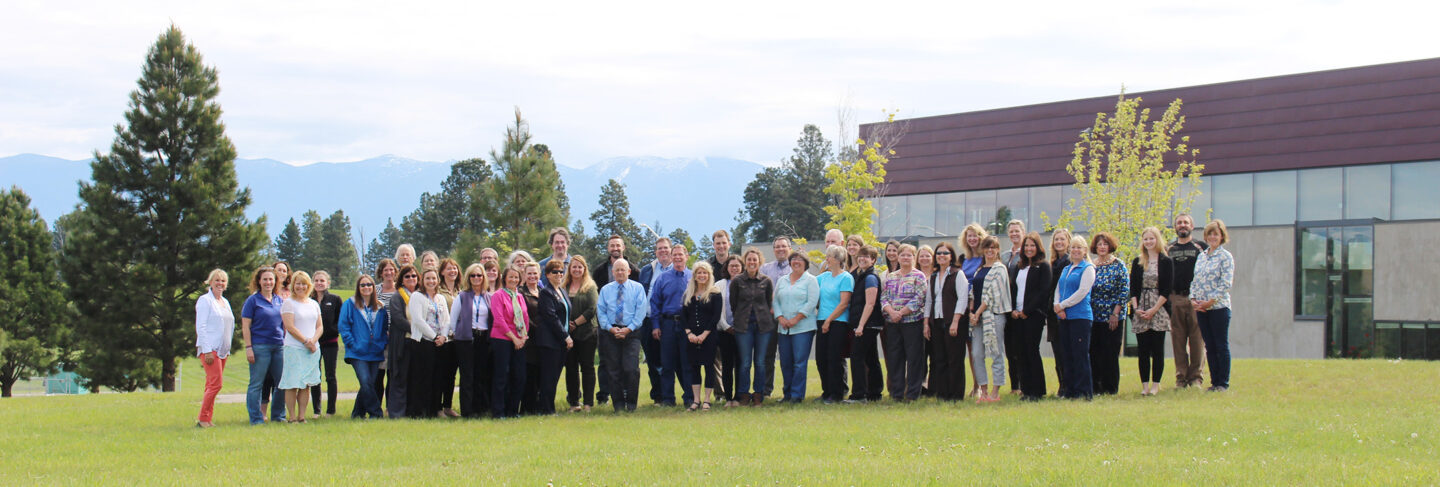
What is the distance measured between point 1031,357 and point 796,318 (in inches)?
96.4

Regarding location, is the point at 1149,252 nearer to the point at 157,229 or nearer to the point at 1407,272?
the point at 1407,272

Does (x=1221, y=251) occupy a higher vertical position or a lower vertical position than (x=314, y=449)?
higher

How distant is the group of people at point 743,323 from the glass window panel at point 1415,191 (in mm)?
23579

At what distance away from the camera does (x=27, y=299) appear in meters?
34.0

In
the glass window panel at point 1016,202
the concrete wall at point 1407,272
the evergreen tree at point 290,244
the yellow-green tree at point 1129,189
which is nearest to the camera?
the yellow-green tree at point 1129,189

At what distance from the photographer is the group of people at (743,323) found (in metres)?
11.4

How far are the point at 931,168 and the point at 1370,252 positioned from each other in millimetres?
14056

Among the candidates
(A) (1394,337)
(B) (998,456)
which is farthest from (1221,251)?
(A) (1394,337)

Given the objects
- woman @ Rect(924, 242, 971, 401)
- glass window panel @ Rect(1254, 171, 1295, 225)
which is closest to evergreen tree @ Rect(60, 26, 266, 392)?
woman @ Rect(924, 242, 971, 401)

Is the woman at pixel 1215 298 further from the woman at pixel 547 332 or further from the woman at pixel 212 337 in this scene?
the woman at pixel 212 337

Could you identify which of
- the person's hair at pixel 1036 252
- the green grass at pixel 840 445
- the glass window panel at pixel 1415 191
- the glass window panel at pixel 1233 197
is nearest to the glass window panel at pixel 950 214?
the glass window panel at pixel 1233 197

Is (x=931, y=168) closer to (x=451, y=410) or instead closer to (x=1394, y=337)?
(x=1394, y=337)

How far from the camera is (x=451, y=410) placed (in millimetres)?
11914

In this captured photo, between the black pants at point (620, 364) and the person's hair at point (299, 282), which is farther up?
the person's hair at point (299, 282)
